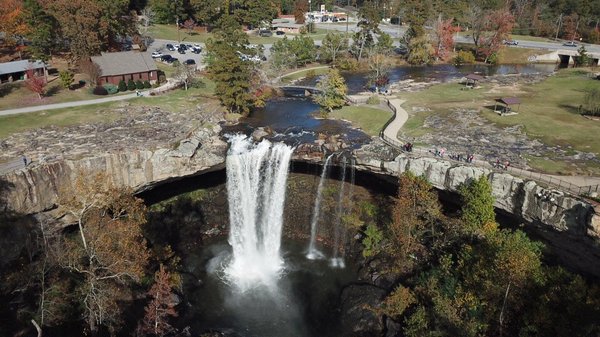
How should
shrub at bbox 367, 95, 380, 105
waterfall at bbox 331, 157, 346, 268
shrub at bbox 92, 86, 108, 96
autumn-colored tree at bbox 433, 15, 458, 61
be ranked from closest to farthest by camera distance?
waterfall at bbox 331, 157, 346, 268, shrub at bbox 92, 86, 108, 96, shrub at bbox 367, 95, 380, 105, autumn-colored tree at bbox 433, 15, 458, 61

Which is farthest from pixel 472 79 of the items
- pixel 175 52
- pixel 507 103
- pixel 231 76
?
pixel 175 52

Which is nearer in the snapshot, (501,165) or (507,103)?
(501,165)

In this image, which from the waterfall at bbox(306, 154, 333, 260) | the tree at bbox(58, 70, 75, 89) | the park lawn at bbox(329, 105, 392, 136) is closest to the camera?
the waterfall at bbox(306, 154, 333, 260)

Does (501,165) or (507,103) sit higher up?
(507,103)

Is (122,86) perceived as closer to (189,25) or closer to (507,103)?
(507,103)

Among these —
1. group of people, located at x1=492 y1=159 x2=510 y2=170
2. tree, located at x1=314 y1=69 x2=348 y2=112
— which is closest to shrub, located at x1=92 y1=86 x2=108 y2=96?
tree, located at x1=314 y1=69 x2=348 y2=112

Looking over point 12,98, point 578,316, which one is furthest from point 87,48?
point 578,316

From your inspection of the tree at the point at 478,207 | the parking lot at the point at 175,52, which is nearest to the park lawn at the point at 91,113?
the parking lot at the point at 175,52

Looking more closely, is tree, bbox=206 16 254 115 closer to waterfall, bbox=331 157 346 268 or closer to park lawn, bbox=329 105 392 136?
park lawn, bbox=329 105 392 136
